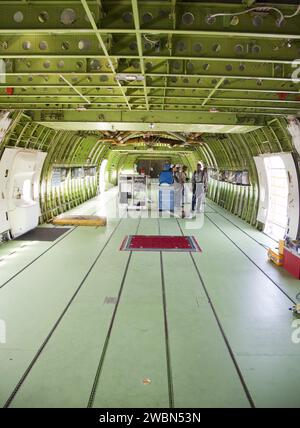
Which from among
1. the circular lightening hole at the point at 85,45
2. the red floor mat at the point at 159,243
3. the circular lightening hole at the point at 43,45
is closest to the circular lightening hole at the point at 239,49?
the circular lightening hole at the point at 85,45

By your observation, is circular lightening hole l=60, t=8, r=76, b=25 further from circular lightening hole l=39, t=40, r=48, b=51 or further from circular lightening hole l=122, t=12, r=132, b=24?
circular lightening hole l=39, t=40, r=48, b=51

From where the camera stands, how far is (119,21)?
498 cm

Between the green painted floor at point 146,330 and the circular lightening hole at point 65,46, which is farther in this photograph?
the circular lightening hole at point 65,46

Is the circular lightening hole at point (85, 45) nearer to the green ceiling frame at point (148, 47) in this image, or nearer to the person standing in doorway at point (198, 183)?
the green ceiling frame at point (148, 47)

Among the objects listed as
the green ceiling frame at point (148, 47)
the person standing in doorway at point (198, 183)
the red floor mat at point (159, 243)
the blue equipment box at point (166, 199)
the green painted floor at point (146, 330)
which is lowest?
the green painted floor at point (146, 330)

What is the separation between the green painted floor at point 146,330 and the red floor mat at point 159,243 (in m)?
0.64

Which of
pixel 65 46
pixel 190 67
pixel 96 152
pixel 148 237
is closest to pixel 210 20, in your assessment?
pixel 190 67

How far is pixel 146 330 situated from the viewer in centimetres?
602

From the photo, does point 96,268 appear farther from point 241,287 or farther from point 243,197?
point 243,197

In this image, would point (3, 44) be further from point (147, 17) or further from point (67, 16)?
point (147, 17)

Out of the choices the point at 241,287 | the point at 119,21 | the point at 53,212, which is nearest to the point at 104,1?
the point at 119,21

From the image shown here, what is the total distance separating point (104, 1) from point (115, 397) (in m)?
5.04

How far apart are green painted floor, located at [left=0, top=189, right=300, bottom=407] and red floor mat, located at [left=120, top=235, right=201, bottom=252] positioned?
2.12 feet

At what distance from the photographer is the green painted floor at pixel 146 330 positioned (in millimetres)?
4391
